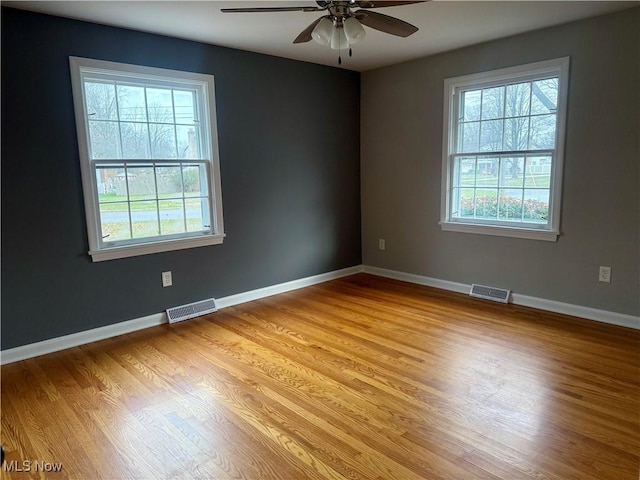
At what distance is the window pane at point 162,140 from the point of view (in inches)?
139

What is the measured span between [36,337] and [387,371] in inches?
98.6

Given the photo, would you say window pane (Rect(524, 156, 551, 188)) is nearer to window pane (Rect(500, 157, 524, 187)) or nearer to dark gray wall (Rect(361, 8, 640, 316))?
window pane (Rect(500, 157, 524, 187))

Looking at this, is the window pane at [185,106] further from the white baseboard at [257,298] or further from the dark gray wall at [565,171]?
the dark gray wall at [565,171]

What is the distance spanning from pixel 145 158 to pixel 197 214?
0.67 metres

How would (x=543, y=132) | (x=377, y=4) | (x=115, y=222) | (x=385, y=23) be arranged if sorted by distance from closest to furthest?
(x=377, y=4) < (x=385, y=23) < (x=115, y=222) < (x=543, y=132)

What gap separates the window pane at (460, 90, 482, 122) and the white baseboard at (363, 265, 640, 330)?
167 centimetres

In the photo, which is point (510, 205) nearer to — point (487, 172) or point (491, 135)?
point (487, 172)

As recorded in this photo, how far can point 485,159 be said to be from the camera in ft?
13.3

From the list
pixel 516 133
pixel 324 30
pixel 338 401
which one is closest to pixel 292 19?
pixel 324 30

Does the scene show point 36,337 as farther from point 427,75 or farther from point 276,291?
point 427,75

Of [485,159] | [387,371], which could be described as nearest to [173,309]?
[387,371]

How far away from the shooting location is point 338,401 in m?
2.39

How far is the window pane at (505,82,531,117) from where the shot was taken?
3.72 metres

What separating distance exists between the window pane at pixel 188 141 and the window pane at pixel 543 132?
2.94 metres
